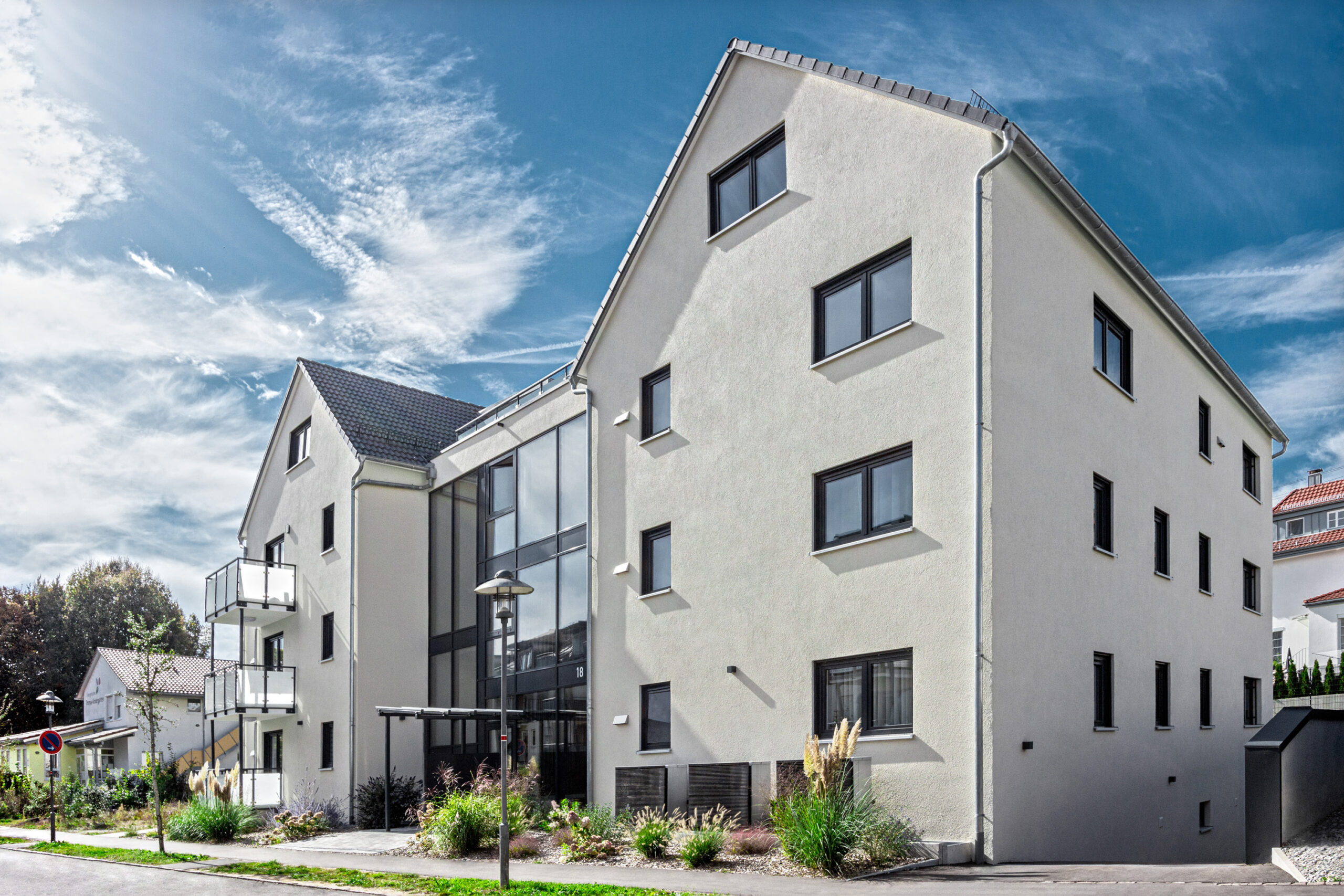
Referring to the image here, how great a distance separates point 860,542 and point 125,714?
142 feet

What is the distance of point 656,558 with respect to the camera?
17.2m

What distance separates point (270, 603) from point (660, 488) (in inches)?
561

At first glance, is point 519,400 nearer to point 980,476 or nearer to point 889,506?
point 889,506

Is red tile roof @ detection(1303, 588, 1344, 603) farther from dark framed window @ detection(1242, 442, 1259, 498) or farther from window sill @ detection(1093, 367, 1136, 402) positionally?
window sill @ detection(1093, 367, 1136, 402)

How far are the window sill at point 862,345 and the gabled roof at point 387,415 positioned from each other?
1325cm

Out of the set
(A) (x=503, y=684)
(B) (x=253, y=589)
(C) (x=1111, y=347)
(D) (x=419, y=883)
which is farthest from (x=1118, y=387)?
(B) (x=253, y=589)

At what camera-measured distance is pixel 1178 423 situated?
57.1ft

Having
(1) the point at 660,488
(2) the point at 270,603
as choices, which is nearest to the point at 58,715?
(2) the point at 270,603

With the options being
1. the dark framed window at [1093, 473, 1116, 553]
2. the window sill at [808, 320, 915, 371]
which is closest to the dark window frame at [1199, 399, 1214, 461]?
the dark framed window at [1093, 473, 1116, 553]

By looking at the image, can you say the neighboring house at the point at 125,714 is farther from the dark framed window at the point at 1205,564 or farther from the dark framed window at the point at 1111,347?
the dark framed window at the point at 1111,347

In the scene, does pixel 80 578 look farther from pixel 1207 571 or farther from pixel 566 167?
pixel 1207 571

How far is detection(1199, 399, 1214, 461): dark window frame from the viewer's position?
1875cm

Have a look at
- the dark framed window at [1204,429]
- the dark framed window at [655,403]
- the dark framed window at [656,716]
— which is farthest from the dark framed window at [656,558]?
the dark framed window at [1204,429]

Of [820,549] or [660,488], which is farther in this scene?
[660,488]
